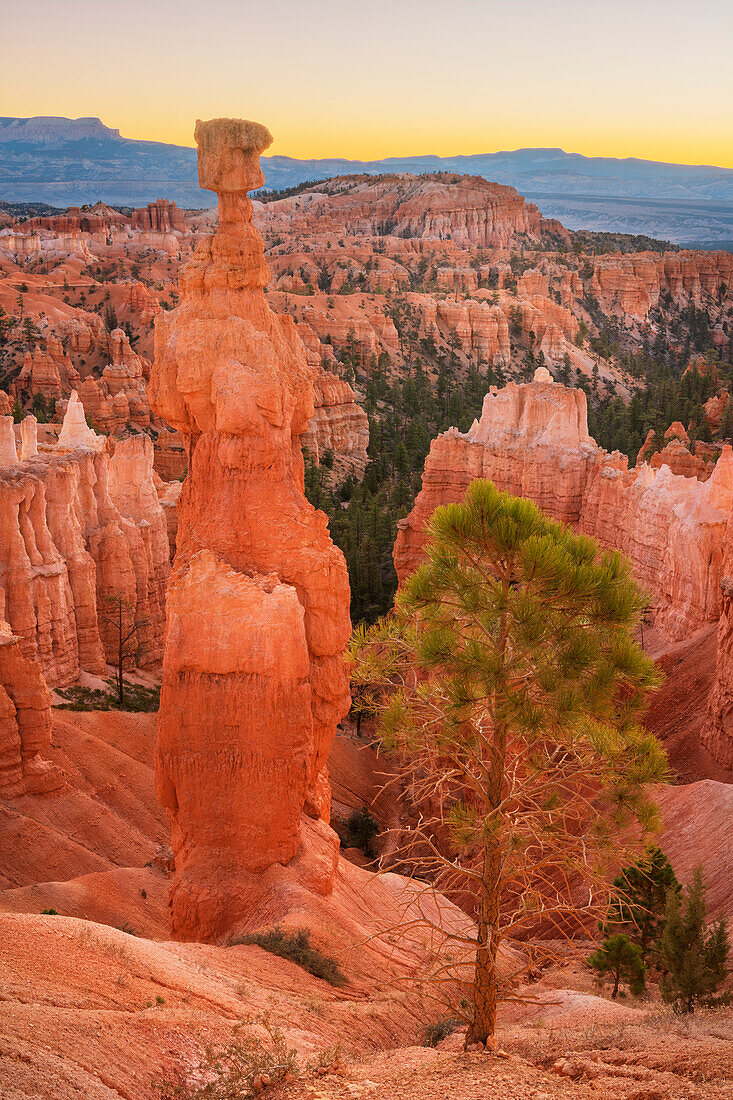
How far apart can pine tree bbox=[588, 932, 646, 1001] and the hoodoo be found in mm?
4097

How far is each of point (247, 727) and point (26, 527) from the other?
1555 cm

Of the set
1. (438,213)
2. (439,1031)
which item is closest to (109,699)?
(439,1031)

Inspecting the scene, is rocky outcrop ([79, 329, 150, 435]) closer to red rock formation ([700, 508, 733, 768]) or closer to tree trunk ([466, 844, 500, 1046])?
red rock formation ([700, 508, 733, 768])

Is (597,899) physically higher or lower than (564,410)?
lower

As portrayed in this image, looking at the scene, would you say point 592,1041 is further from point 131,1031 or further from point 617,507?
point 617,507

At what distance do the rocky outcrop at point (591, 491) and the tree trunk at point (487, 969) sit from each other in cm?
1584

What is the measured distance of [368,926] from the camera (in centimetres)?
1450

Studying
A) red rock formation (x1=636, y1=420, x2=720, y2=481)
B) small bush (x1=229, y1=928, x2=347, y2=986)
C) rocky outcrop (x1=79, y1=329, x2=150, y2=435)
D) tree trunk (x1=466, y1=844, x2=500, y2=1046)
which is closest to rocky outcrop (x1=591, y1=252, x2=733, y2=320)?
rocky outcrop (x1=79, y1=329, x2=150, y2=435)

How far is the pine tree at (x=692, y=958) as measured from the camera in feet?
39.7

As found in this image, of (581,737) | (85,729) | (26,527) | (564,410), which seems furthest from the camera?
(564,410)

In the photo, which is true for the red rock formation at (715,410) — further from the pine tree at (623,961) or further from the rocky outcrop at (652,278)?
the rocky outcrop at (652,278)

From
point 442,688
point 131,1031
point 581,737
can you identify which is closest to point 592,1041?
point 581,737

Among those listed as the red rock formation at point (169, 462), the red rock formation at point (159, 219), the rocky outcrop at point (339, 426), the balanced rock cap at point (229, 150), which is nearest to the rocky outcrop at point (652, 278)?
the rocky outcrop at point (339, 426)

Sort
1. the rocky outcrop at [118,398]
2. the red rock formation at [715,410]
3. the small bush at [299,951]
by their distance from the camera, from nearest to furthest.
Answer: the small bush at [299,951], the rocky outcrop at [118,398], the red rock formation at [715,410]
